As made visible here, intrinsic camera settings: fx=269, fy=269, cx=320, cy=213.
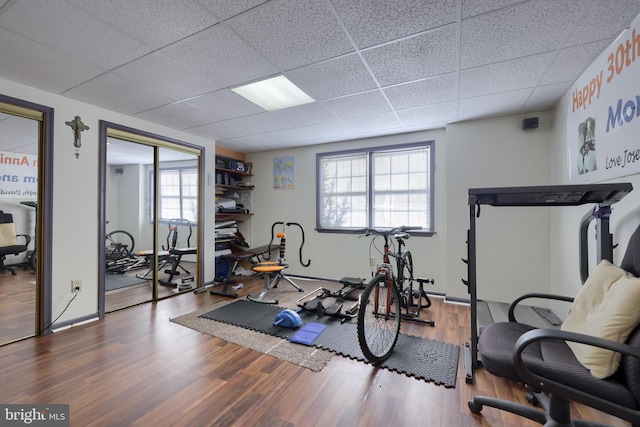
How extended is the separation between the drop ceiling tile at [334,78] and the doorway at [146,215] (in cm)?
231

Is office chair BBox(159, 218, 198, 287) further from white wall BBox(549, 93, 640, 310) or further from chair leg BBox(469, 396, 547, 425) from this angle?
white wall BBox(549, 93, 640, 310)

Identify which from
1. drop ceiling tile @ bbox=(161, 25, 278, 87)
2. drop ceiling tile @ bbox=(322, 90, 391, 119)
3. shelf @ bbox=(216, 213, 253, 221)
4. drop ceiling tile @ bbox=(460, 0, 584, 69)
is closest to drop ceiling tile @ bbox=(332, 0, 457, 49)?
drop ceiling tile @ bbox=(460, 0, 584, 69)

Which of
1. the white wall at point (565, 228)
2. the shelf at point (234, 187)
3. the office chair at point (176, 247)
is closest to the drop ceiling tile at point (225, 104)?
the shelf at point (234, 187)

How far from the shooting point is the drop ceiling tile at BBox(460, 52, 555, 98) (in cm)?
212

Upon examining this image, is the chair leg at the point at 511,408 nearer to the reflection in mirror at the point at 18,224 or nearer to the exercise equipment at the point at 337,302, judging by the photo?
the exercise equipment at the point at 337,302

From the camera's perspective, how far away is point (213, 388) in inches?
71.3

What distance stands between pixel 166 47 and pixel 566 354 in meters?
3.03

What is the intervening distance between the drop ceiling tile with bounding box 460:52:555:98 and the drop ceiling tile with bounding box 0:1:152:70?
261 cm

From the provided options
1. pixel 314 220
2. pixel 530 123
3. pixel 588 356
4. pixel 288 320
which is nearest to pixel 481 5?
pixel 588 356

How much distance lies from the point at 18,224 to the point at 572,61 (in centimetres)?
502

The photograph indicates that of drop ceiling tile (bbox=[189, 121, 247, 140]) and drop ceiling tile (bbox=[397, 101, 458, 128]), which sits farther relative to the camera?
drop ceiling tile (bbox=[189, 121, 247, 140])

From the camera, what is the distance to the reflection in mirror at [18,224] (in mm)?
2449

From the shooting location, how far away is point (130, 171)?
3.51 meters

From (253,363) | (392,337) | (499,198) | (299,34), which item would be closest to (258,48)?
(299,34)
